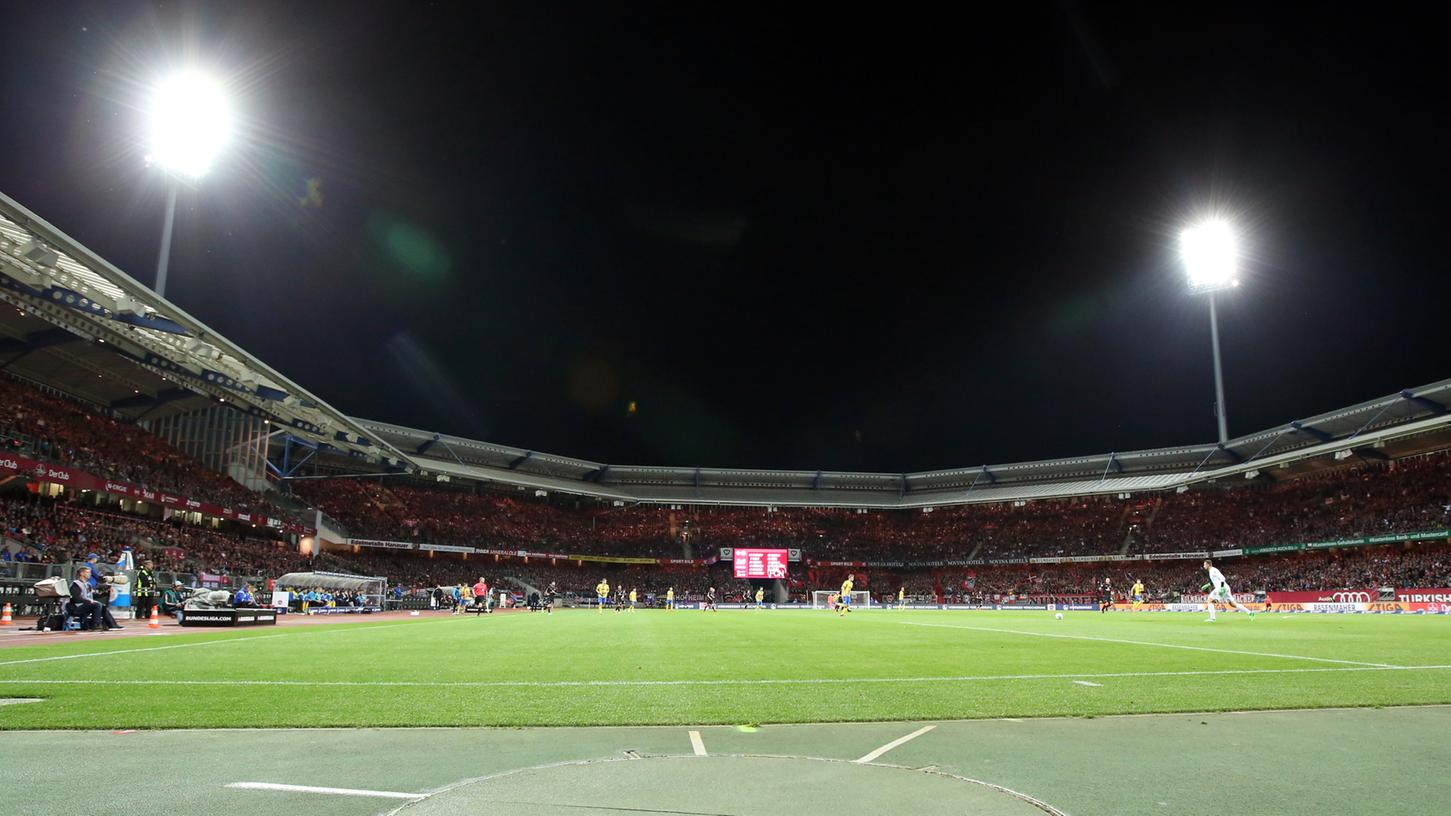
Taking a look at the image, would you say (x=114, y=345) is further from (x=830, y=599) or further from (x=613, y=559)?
(x=830, y=599)

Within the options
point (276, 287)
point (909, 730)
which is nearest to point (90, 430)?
point (276, 287)

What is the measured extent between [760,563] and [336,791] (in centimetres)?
6085

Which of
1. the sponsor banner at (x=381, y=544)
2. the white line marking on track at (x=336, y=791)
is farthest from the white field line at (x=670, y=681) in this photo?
the sponsor banner at (x=381, y=544)

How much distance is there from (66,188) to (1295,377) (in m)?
72.8

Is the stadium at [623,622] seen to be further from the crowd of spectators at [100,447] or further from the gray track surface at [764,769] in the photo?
the crowd of spectators at [100,447]

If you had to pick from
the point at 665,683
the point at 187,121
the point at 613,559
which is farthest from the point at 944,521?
the point at 665,683

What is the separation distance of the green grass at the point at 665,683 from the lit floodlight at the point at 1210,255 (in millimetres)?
43079

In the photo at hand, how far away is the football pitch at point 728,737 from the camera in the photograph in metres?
3.16

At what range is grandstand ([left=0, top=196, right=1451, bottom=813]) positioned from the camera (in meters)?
5.12

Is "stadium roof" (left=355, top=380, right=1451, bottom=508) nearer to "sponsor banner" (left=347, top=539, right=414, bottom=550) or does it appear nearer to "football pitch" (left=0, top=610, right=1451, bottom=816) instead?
"sponsor banner" (left=347, top=539, right=414, bottom=550)

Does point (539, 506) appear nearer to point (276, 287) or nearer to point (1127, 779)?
point (276, 287)

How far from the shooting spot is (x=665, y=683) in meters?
7.16

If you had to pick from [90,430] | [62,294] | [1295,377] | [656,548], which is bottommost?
[656,548]

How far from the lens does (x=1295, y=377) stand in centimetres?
5634
